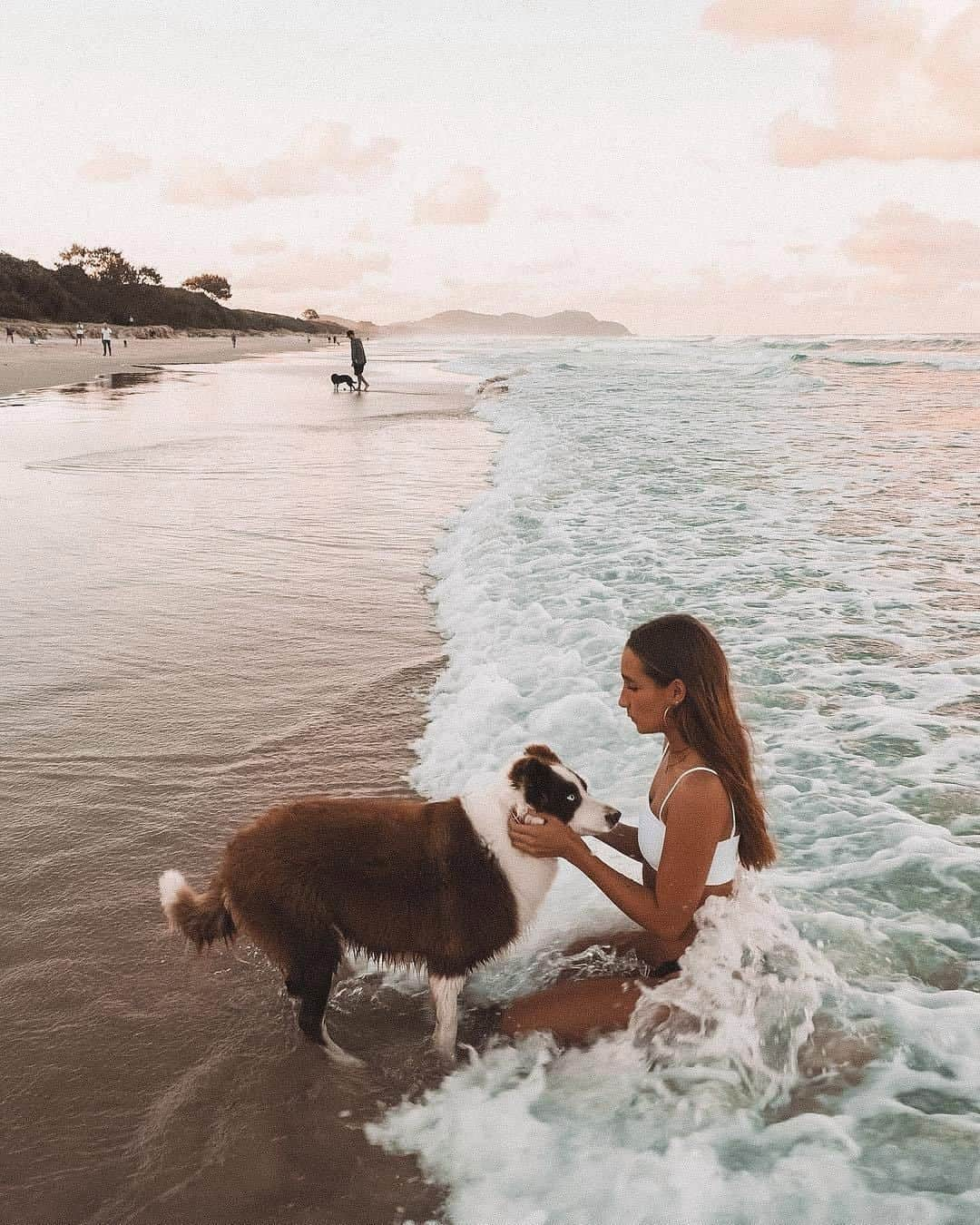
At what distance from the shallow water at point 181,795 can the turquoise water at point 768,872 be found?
36 centimetres

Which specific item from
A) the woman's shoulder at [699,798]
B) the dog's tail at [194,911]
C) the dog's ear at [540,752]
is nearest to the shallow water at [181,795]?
the dog's tail at [194,911]

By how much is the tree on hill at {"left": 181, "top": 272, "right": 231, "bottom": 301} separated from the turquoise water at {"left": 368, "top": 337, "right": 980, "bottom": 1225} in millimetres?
148973

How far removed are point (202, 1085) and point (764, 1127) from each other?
1791 mm

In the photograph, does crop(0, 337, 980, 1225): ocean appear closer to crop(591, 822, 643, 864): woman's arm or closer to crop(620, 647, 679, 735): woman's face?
crop(591, 822, 643, 864): woman's arm

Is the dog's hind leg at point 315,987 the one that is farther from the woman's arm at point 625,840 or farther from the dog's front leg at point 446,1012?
the woman's arm at point 625,840

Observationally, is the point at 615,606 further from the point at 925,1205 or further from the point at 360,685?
the point at 925,1205

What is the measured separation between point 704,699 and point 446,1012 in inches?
55.7

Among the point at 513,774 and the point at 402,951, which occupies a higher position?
the point at 513,774

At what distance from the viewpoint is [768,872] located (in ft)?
13.7

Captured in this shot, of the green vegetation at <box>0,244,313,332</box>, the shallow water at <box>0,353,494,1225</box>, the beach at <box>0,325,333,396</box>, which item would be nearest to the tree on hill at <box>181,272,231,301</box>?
the green vegetation at <box>0,244,313,332</box>

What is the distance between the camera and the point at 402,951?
331 centimetres

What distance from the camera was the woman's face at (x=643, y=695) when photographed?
334cm

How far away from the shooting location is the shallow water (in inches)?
112

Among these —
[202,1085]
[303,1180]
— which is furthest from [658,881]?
[202,1085]
